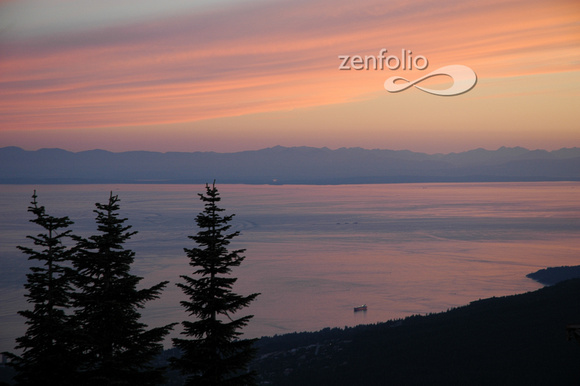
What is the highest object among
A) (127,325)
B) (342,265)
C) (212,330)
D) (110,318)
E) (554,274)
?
(110,318)

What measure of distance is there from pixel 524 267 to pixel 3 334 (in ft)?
337

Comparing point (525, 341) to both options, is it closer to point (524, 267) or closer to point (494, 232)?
point (524, 267)

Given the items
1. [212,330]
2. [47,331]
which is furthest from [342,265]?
[212,330]

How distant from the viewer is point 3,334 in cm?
7194

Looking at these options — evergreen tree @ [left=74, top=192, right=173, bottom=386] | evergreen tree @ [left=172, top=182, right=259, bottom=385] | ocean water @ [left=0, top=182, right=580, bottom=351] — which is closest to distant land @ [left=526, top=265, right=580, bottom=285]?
ocean water @ [left=0, top=182, right=580, bottom=351]

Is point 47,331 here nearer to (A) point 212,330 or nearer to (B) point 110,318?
(B) point 110,318

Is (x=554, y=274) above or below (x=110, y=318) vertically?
below

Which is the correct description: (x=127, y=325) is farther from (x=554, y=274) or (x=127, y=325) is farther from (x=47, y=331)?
(x=554, y=274)

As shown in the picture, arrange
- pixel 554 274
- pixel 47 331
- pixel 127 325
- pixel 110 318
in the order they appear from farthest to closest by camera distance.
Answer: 1. pixel 554 274
2. pixel 47 331
3. pixel 127 325
4. pixel 110 318

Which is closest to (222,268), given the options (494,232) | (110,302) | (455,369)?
(110,302)

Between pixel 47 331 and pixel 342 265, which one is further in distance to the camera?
pixel 342 265

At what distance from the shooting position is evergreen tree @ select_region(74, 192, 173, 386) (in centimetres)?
1212

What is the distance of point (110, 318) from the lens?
12133 millimetres

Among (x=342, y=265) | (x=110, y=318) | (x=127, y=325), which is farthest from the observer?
(x=342, y=265)
